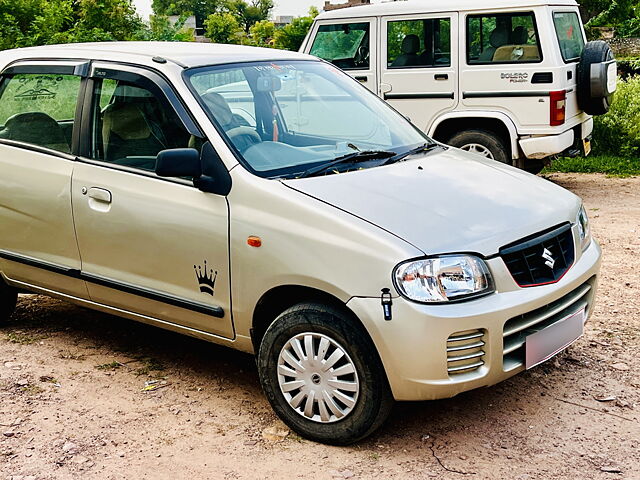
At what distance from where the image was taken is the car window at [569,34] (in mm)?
9398

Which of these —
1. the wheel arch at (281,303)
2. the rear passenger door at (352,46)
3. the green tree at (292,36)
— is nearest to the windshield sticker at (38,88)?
the wheel arch at (281,303)

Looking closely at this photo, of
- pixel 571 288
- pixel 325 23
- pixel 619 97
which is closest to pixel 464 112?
pixel 325 23

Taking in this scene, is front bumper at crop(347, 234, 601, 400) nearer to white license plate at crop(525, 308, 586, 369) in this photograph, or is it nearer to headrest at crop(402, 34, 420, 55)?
white license plate at crop(525, 308, 586, 369)

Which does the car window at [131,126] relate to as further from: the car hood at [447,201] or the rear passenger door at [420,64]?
the rear passenger door at [420,64]

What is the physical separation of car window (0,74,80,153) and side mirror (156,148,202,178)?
100 cm

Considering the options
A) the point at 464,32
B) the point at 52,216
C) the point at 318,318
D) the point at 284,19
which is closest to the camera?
the point at 318,318

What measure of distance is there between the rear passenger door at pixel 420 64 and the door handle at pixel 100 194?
5.70 m

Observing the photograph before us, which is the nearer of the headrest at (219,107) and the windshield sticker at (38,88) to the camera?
the headrest at (219,107)

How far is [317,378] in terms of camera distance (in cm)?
399

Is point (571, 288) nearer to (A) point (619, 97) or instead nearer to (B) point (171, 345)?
(B) point (171, 345)

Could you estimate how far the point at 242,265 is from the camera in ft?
13.6

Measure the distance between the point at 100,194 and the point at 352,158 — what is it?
133cm

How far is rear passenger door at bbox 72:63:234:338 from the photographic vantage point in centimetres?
431

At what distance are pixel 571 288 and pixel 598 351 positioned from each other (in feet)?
3.59
